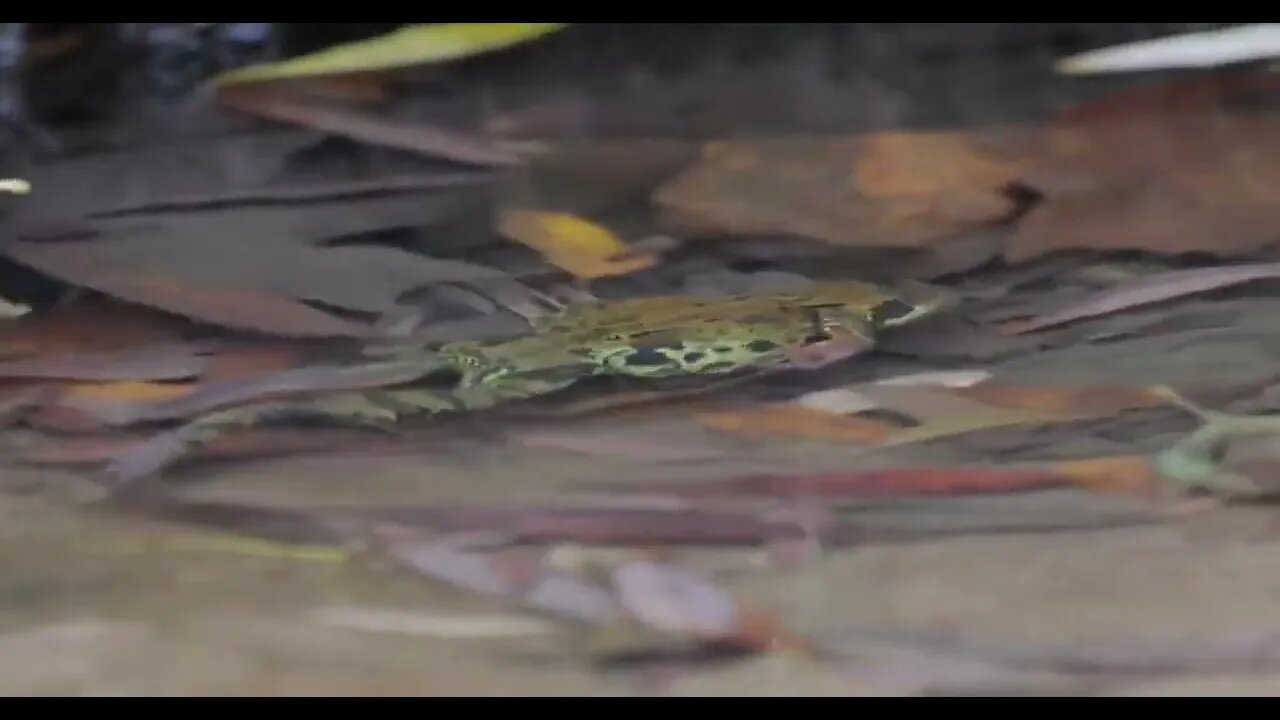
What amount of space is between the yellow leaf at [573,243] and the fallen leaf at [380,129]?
1.8 inches

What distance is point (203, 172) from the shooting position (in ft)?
3.04

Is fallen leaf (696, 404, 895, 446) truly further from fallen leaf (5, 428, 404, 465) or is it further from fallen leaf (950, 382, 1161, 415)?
fallen leaf (5, 428, 404, 465)

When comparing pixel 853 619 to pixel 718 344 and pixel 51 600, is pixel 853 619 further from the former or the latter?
pixel 51 600

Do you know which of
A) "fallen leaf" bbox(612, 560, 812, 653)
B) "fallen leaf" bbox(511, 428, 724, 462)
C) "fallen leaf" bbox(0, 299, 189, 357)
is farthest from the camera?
"fallen leaf" bbox(0, 299, 189, 357)

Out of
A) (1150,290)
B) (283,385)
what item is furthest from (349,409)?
(1150,290)

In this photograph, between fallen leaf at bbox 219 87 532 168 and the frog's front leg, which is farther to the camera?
fallen leaf at bbox 219 87 532 168

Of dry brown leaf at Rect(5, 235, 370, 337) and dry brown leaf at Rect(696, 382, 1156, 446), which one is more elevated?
dry brown leaf at Rect(5, 235, 370, 337)

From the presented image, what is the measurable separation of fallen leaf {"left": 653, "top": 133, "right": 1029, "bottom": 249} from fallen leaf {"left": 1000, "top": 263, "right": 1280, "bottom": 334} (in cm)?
9

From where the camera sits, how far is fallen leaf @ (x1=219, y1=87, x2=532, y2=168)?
932mm

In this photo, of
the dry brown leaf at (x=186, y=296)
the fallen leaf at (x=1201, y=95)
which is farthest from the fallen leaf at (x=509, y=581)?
the fallen leaf at (x=1201, y=95)

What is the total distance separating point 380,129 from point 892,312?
14.7 inches

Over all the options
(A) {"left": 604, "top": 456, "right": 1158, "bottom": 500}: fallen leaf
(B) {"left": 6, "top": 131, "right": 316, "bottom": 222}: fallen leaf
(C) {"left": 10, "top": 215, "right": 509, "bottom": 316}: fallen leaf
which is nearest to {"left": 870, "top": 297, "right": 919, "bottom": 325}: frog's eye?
(A) {"left": 604, "top": 456, "right": 1158, "bottom": 500}: fallen leaf

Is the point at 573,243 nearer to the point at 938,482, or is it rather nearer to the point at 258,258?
the point at 258,258
